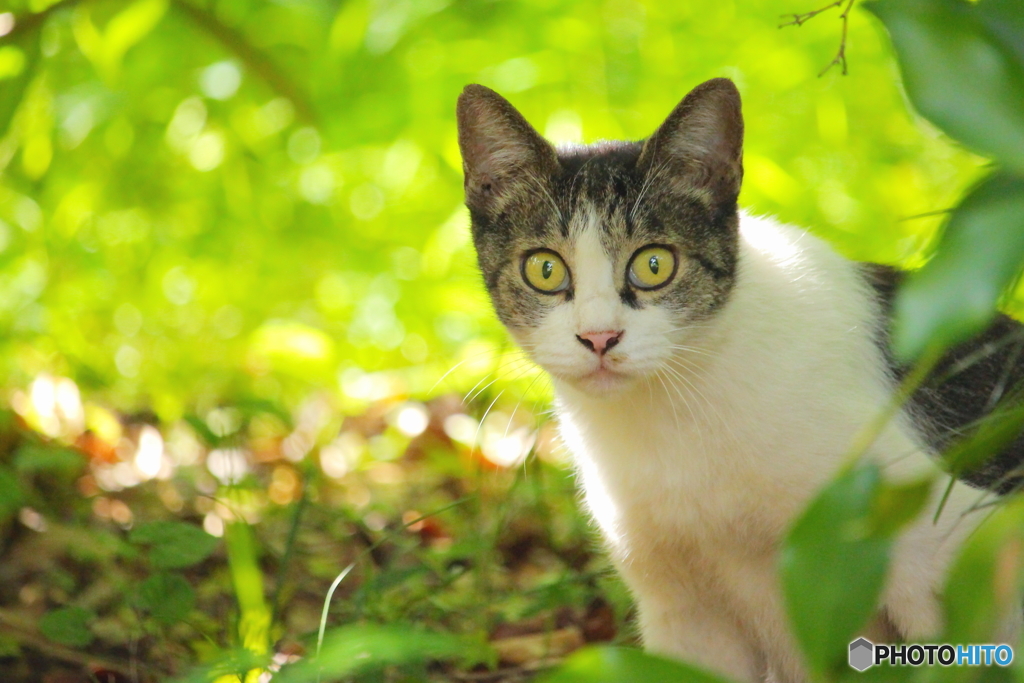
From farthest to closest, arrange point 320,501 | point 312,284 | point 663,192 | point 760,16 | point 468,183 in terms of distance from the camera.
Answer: point 312,284
point 760,16
point 320,501
point 468,183
point 663,192

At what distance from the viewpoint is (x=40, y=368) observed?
143 inches

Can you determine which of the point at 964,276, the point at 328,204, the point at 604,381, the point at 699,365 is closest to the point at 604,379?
the point at 604,381

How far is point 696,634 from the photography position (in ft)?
6.61

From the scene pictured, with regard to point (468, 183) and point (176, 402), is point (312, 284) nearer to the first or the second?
point (176, 402)

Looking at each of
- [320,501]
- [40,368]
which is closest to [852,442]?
[320,501]

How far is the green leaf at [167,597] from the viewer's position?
1922mm

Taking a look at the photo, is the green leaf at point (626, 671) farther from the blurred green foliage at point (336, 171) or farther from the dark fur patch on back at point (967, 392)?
the blurred green foliage at point (336, 171)

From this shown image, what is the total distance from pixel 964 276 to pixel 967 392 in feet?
4.73

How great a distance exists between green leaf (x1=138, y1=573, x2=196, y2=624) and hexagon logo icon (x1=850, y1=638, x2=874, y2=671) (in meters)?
1.32

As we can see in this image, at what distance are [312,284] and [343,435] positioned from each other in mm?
1191

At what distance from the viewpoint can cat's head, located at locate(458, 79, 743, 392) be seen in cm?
172

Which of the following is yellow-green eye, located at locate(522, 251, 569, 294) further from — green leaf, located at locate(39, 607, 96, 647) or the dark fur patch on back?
green leaf, located at locate(39, 607, 96, 647)

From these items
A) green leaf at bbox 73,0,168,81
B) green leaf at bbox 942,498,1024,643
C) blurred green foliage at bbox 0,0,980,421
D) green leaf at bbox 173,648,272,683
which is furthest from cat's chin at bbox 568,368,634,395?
green leaf at bbox 73,0,168,81

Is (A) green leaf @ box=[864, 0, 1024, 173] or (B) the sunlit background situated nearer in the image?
(A) green leaf @ box=[864, 0, 1024, 173]
